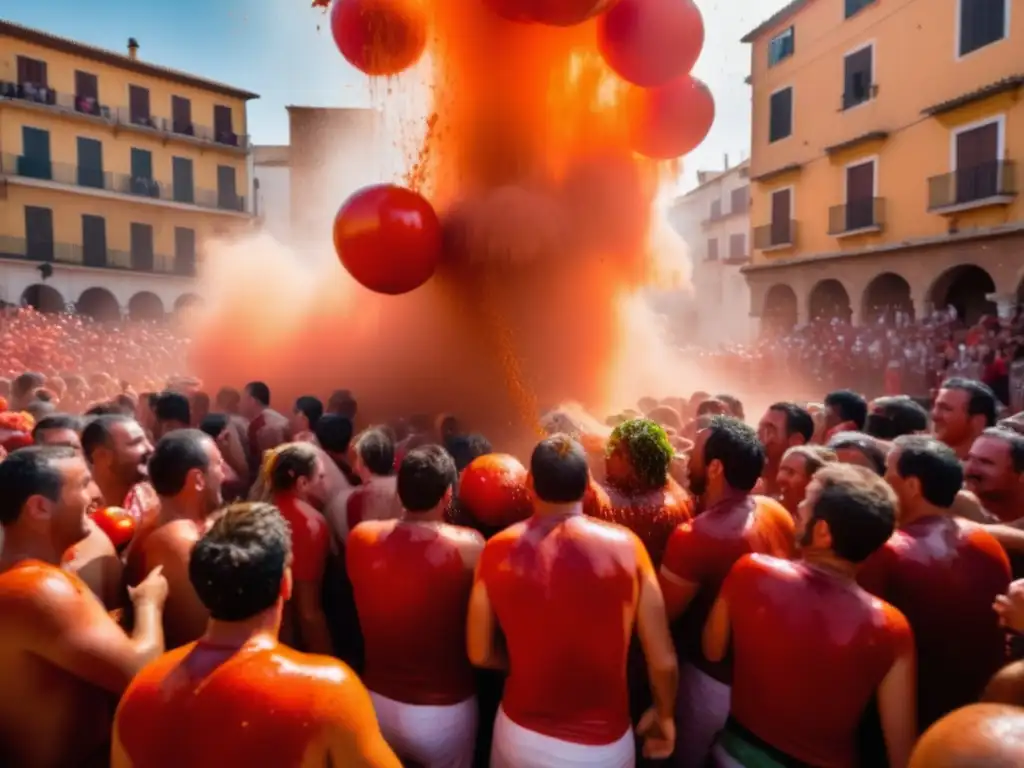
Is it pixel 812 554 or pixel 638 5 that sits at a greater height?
pixel 638 5

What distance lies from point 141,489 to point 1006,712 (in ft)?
11.3

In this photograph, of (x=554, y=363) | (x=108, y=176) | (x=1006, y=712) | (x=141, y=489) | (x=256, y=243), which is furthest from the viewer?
(x=108, y=176)

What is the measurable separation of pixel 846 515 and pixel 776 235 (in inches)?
801

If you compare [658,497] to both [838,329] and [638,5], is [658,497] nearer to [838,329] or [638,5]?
[638,5]

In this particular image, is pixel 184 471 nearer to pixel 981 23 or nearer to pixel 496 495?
pixel 496 495

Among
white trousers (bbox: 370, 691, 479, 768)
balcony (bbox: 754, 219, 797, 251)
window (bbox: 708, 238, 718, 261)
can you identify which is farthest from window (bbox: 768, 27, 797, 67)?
white trousers (bbox: 370, 691, 479, 768)

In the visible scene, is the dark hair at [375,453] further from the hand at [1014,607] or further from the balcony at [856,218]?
the balcony at [856,218]

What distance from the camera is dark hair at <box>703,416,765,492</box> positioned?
2768 millimetres

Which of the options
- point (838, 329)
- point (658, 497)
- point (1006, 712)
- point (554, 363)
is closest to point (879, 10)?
point (838, 329)

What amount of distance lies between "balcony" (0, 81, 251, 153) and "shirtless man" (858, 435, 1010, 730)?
87.2 ft

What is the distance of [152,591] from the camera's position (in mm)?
2318

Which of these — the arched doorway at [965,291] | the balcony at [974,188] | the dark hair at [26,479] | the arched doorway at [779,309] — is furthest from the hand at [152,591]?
the arched doorway at [779,309]

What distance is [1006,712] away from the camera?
1.28 meters

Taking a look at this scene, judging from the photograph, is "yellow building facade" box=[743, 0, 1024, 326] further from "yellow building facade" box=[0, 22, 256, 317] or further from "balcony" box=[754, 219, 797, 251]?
"yellow building facade" box=[0, 22, 256, 317]
